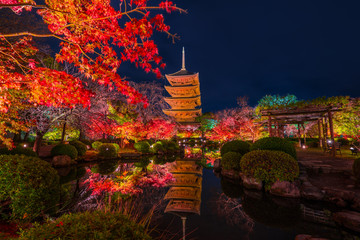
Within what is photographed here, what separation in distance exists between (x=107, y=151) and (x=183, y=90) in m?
18.5

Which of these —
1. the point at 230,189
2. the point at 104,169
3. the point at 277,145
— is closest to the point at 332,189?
the point at 277,145

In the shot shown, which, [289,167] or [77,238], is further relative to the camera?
[289,167]

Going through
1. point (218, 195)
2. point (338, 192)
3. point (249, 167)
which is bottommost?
point (218, 195)

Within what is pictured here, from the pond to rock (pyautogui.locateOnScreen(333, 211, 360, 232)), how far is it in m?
0.16

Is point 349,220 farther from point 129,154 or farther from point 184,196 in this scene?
point 129,154

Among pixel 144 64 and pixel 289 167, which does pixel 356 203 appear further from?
pixel 144 64

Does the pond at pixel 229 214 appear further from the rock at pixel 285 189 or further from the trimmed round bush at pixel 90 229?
the trimmed round bush at pixel 90 229

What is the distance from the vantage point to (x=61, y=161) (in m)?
10.4

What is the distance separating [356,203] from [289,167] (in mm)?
1687

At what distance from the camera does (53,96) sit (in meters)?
4.16

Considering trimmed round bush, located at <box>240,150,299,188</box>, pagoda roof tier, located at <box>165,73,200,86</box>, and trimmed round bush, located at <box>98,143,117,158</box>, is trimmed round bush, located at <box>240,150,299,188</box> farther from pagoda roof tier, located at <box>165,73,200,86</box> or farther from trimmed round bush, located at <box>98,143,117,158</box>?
pagoda roof tier, located at <box>165,73,200,86</box>

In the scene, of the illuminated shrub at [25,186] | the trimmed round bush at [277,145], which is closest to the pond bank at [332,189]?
the trimmed round bush at [277,145]

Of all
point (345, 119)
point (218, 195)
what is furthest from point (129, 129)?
point (345, 119)

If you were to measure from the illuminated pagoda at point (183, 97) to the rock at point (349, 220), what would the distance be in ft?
79.3
